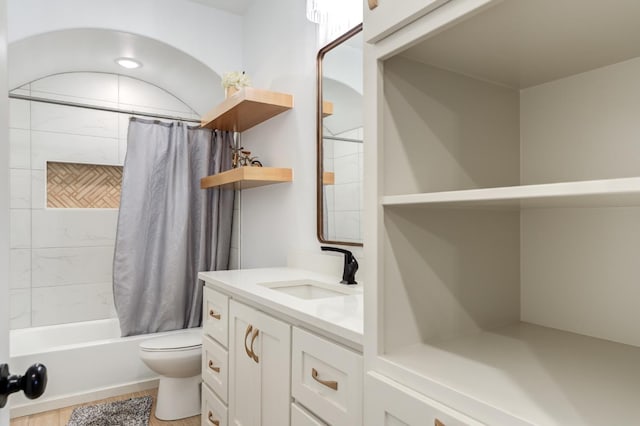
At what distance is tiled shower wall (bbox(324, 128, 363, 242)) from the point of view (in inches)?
76.2

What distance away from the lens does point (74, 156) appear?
3340 millimetres

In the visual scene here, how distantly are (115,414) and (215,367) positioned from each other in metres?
1.10

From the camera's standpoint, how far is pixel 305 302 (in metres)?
1.33

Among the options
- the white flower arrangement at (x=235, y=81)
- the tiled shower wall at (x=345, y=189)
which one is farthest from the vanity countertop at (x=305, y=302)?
the white flower arrangement at (x=235, y=81)

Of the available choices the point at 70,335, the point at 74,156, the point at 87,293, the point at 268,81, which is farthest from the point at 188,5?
the point at 70,335

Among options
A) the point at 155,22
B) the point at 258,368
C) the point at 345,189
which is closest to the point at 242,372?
the point at 258,368

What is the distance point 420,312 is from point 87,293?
3296mm

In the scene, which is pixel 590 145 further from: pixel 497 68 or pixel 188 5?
pixel 188 5

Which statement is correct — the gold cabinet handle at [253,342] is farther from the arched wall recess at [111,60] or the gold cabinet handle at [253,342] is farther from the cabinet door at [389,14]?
the arched wall recess at [111,60]

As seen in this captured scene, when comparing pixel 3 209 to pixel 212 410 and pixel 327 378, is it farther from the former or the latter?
pixel 212 410

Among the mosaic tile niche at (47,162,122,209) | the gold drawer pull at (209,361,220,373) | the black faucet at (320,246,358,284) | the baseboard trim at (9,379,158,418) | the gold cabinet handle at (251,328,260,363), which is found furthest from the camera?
the mosaic tile niche at (47,162,122,209)

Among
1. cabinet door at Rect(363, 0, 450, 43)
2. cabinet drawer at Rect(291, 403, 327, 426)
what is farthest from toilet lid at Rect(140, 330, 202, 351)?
cabinet door at Rect(363, 0, 450, 43)

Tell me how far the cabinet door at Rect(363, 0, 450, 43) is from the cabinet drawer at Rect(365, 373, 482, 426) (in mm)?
699

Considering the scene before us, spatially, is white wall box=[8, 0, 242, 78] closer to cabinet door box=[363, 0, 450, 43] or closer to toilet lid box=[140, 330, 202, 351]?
toilet lid box=[140, 330, 202, 351]
